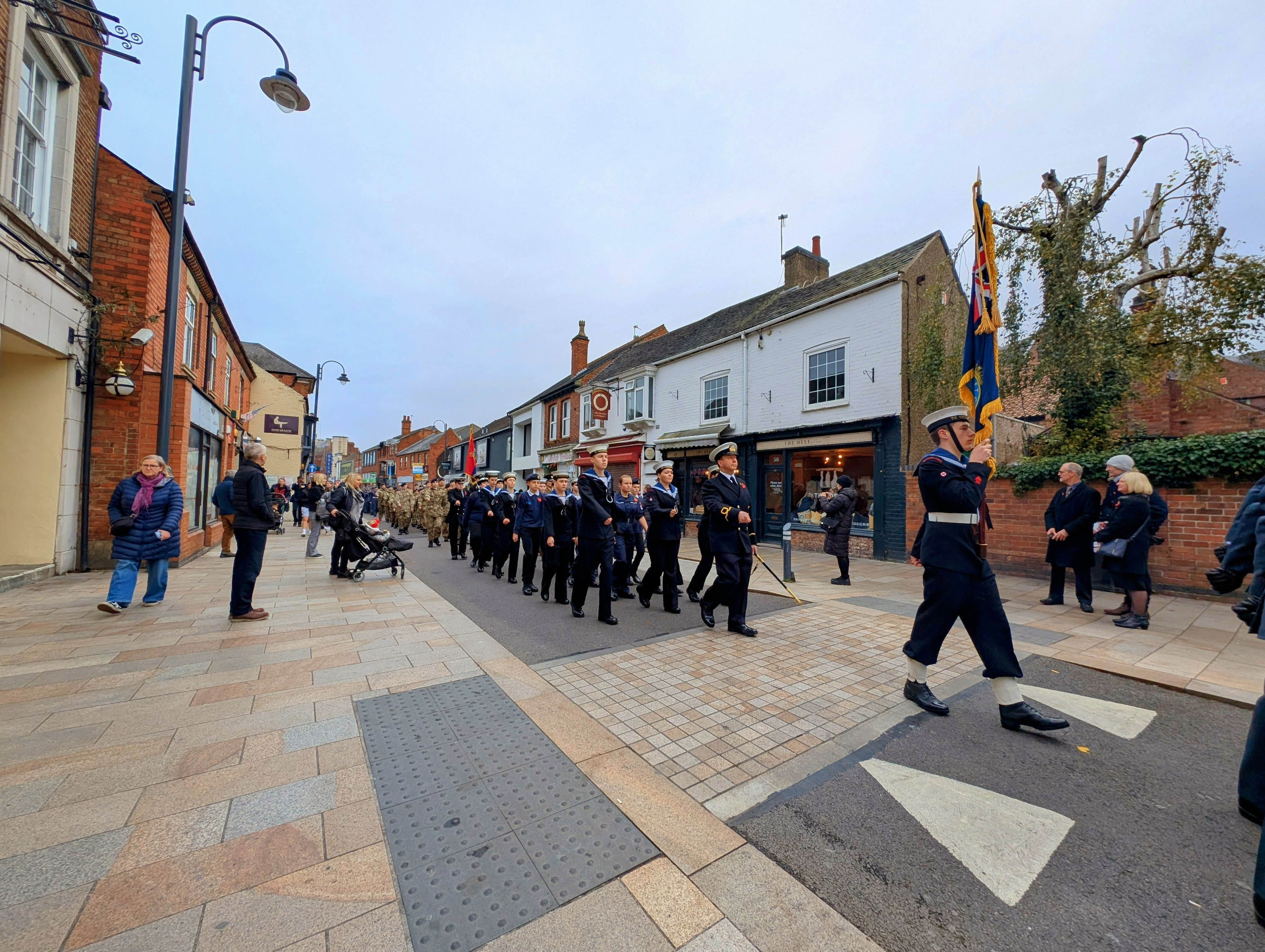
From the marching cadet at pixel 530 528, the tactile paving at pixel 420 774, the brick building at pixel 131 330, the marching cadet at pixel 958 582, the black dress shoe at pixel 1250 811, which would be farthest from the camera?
the brick building at pixel 131 330

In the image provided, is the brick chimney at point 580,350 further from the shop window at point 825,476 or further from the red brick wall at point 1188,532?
the red brick wall at point 1188,532

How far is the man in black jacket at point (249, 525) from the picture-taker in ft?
17.7

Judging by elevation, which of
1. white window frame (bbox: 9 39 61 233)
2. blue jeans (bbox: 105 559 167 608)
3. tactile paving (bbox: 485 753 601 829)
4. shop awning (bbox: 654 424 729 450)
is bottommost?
tactile paving (bbox: 485 753 601 829)

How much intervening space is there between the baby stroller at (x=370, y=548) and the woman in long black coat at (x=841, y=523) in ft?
22.9

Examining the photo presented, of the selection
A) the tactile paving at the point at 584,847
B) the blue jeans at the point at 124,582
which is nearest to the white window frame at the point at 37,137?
the blue jeans at the point at 124,582

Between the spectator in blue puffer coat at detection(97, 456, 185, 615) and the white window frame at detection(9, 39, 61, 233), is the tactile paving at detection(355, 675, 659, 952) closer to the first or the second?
the spectator in blue puffer coat at detection(97, 456, 185, 615)

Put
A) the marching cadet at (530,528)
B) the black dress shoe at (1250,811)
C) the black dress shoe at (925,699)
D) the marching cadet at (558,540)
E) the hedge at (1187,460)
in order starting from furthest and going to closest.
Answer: the marching cadet at (530,528)
the marching cadet at (558,540)
the hedge at (1187,460)
the black dress shoe at (925,699)
the black dress shoe at (1250,811)

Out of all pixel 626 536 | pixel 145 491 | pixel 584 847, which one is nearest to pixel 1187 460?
pixel 626 536

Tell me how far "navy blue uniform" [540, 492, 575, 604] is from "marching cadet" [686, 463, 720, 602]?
172 centimetres

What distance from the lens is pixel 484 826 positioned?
7.48ft

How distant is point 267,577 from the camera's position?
29.2 feet

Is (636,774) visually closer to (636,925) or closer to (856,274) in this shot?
(636,925)

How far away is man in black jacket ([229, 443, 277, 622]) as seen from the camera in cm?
540

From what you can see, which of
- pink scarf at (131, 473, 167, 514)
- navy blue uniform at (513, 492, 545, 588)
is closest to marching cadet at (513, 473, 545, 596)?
navy blue uniform at (513, 492, 545, 588)
